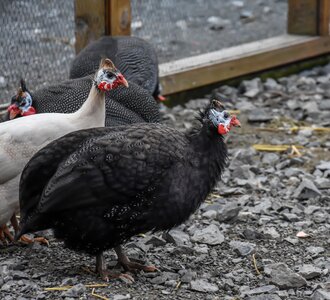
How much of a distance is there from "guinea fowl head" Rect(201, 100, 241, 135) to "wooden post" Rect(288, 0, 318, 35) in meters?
4.22

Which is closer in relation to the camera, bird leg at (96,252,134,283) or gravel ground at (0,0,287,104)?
bird leg at (96,252,134,283)

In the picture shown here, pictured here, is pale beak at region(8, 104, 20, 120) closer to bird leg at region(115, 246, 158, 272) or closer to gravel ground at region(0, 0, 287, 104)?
gravel ground at region(0, 0, 287, 104)

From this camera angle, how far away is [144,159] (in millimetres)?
3607

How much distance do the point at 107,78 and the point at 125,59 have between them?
1.41 m

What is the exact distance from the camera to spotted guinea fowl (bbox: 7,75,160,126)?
4.82 metres

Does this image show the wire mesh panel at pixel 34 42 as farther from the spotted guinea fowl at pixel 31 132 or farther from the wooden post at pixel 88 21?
the spotted guinea fowl at pixel 31 132

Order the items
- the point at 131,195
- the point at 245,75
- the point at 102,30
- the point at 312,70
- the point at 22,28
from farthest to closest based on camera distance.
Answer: the point at 312,70, the point at 245,75, the point at 102,30, the point at 22,28, the point at 131,195

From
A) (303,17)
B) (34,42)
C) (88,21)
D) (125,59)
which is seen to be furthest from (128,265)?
(303,17)

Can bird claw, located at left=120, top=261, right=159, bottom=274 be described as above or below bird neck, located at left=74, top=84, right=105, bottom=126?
below

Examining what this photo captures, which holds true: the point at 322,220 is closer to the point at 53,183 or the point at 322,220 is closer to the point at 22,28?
the point at 53,183

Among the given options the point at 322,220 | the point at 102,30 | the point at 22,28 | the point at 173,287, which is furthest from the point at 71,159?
the point at 102,30

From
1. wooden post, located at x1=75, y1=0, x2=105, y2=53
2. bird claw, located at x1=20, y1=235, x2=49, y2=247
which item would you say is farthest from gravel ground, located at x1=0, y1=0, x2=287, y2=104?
bird claw, located at x1=20, y1=235, x2=49, y2=247

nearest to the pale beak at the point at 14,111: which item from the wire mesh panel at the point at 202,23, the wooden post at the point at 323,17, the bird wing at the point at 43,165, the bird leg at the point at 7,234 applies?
the bird leg at the point at 7,234

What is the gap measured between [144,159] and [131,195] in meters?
0.17
